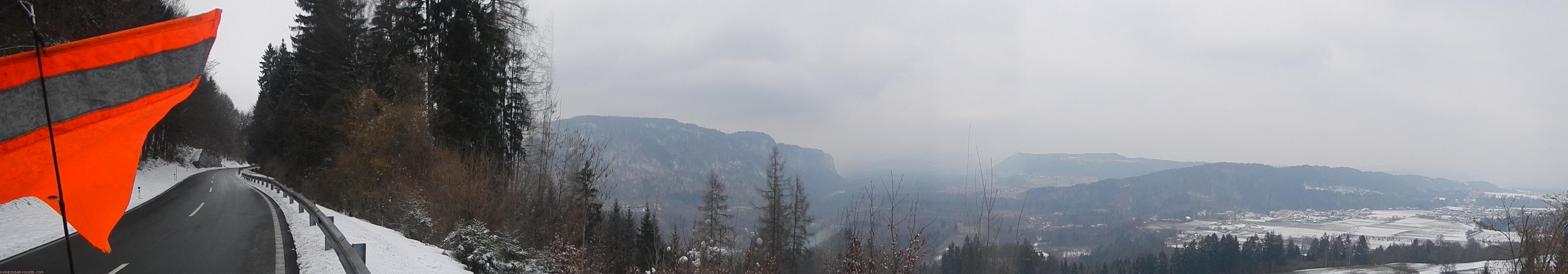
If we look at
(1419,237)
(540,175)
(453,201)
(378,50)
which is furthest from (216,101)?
(1419,237)

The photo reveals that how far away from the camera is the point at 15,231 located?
456 inches

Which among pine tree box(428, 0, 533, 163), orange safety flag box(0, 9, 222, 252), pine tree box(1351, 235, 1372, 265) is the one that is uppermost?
pine tree box(428, 0, 533, 163)

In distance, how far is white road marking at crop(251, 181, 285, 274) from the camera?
8602 millimetres

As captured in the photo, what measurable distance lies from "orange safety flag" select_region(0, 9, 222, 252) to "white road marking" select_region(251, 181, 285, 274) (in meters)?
6.21

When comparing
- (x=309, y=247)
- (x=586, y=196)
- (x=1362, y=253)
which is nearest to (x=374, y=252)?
(x=309, y=247)

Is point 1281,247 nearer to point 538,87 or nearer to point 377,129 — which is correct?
point 538,87

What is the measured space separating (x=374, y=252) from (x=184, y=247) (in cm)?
332

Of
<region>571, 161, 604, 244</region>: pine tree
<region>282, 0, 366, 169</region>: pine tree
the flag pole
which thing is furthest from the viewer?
<region>282, 0, 366, 169</region>: pine tree

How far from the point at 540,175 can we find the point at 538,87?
5468 mm

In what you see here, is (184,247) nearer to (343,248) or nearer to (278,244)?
(278,244)

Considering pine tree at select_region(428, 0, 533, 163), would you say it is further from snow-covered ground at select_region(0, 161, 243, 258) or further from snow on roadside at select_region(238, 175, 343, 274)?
snow-covered ground at select_region(0, 161, 243, 258)

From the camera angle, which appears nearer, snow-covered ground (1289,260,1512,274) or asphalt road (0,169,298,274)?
asphalt road (0,169,298,274)

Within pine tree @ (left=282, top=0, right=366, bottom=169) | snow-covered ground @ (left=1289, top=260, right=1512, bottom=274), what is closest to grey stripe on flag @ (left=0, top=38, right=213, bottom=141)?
pine tree @ (left=282, top=0, right=366, bottom=169)

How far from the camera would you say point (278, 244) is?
35.5 ft
